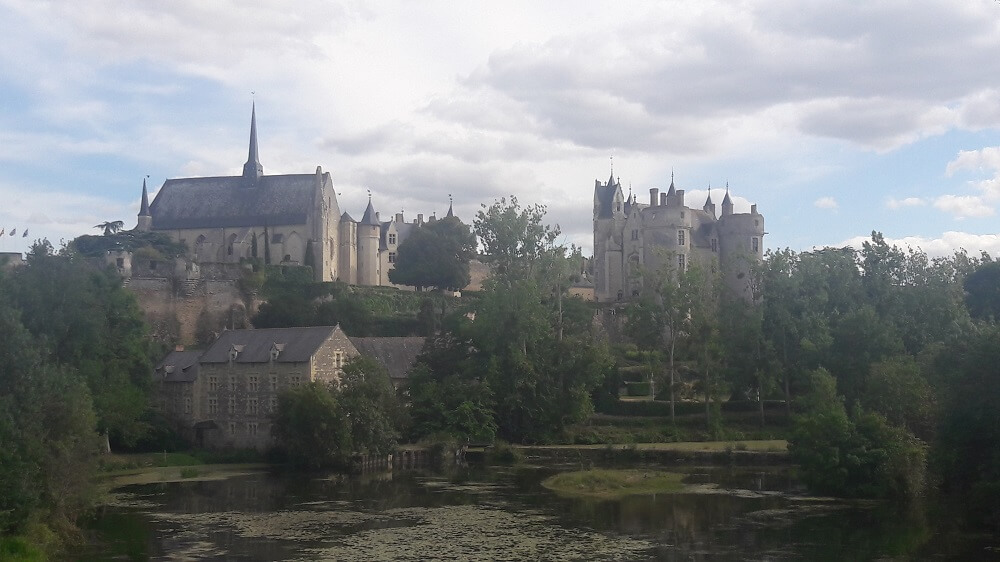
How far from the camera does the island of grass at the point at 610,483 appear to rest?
3456cm

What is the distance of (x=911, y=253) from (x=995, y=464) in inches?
1150

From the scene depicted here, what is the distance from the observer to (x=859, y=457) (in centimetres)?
3284

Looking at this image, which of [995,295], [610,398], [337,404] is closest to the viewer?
[337,404]

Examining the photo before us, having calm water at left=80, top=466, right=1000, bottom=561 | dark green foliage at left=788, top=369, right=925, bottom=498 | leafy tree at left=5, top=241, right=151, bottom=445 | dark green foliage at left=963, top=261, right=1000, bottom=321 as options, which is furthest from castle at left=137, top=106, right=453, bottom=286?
dark green foliage at left=788, top=369, right=925, bottom=498

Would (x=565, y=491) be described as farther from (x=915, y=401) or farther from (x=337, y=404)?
(x=915, y=401)

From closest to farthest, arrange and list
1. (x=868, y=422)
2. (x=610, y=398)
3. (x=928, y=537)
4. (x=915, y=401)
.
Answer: (x=928, y=537) → (x=868, y=422) → (x=915, y=401) → (x=610, y=398)

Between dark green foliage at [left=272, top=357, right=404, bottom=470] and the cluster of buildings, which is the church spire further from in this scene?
dark green foliage at [left=272, top=357, right=404, bottom=470]

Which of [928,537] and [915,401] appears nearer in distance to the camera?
[928,537]

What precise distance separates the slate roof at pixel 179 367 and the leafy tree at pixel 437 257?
802 inches

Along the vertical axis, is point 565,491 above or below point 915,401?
below

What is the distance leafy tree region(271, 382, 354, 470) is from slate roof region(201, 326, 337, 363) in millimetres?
3756

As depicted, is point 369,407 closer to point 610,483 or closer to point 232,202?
point 610,483

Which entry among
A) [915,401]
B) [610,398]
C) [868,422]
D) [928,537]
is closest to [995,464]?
[928,537]

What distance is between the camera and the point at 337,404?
39562 mm
